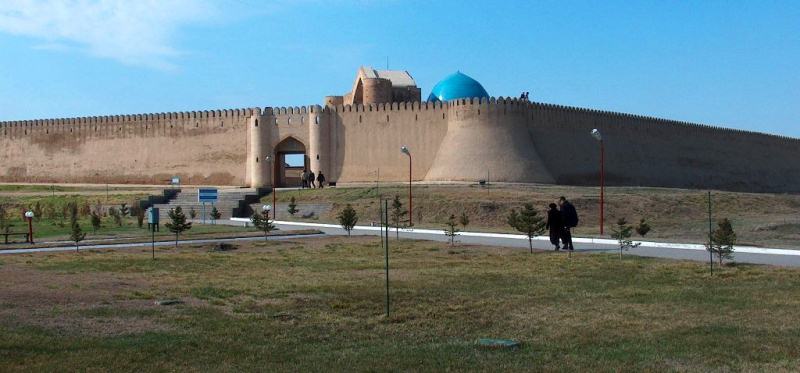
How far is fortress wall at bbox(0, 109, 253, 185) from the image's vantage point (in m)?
39.4

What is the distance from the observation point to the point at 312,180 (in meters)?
37.3

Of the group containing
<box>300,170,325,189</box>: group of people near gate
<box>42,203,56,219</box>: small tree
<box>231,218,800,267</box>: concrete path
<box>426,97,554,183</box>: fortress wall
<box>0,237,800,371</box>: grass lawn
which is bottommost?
<box>0,237,800,371</box>: grass lawn

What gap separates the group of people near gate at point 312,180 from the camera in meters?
36.8

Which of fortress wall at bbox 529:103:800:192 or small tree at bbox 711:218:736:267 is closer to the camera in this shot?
small tree at bbox 711:218:736:267

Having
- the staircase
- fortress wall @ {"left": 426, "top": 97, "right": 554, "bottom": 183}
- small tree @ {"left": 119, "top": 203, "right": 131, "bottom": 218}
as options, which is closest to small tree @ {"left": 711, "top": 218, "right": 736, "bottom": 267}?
the staircase

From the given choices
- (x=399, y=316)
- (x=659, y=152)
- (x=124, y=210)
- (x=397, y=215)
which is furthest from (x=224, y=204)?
(x=399, y=316)

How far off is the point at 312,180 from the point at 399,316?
29.1m

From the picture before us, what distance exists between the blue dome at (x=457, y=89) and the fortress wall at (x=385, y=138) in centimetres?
542

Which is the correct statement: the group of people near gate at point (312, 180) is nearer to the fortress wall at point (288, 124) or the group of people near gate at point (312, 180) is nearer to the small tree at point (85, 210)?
the fortress wall at point (288, 124)

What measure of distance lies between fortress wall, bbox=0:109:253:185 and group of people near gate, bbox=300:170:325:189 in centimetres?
325

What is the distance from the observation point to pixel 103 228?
902 inches

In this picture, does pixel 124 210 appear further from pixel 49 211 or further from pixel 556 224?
pixel 556 224

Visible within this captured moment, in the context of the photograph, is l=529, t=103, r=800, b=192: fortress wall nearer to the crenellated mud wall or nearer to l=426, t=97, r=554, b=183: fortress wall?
the crenellated mud wall

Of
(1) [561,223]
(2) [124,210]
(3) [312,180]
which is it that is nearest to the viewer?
(1) [561,223]
